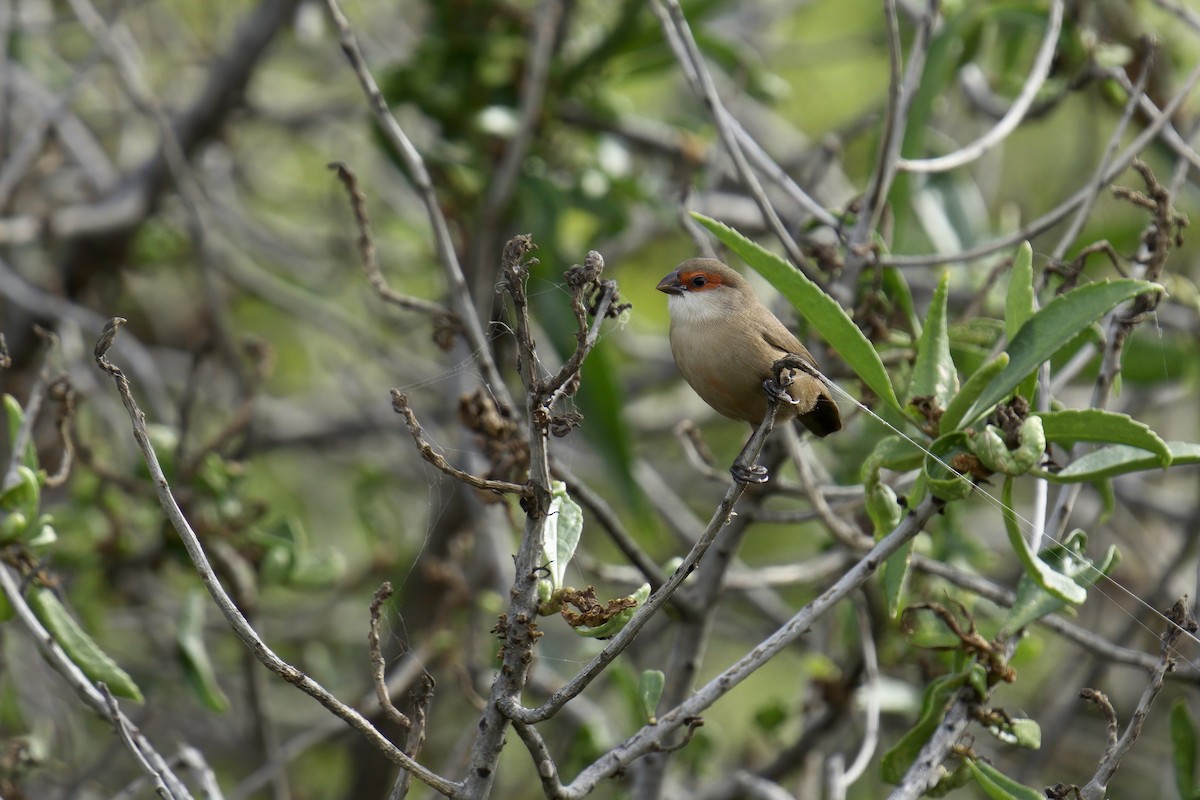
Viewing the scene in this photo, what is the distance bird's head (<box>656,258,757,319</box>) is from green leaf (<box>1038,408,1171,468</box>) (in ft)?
2.74

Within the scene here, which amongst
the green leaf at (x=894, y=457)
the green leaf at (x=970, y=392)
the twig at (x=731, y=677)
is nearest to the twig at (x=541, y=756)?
the twig at (x=731, y=677)

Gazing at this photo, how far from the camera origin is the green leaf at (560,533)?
7.21 feet

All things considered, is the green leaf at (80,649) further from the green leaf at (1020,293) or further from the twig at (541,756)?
the green leaf at (1020,293)

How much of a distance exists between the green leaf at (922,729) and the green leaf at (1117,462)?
568 millimetres

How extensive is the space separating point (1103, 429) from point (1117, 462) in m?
0.18

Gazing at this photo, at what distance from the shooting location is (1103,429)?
2324 mm

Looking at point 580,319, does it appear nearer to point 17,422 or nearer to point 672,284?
point 672,284

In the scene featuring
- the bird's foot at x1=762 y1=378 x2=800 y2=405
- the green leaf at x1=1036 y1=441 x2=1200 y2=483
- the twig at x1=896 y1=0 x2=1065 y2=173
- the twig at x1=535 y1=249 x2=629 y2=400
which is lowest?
the green leaf at x1=1036 y1=441 x2=1200 y2=483

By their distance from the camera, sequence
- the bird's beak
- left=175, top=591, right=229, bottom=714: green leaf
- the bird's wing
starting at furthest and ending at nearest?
left=175, top=591, right=229, bottom=714: green leaf < the bird's beak < the bird's wing

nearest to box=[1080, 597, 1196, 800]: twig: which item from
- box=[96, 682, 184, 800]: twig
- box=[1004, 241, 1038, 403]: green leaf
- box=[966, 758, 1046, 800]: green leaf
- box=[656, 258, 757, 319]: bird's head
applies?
box=[966, 758, 1046, 800]: green leaf

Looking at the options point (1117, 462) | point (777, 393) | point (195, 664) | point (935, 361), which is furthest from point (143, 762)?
point (1117, 462)

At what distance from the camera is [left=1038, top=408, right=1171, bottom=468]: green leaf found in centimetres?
228

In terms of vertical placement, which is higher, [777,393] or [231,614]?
[777,393]

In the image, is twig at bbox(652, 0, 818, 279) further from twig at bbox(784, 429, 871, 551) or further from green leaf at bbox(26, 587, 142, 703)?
green leaf at bbox(26, 587, 142, 703)
